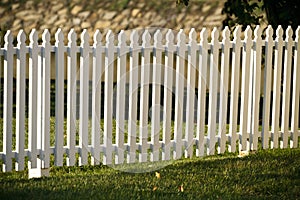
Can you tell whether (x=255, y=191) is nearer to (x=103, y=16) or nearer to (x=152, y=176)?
(x=152, y=176)

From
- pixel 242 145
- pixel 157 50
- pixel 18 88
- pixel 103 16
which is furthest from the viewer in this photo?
pixel 103 16

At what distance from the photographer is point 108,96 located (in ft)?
25.3

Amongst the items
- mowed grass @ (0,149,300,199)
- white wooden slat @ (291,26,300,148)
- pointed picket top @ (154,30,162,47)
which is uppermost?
pointed picket top @ (154,30,162,47)

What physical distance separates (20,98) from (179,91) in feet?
5.62

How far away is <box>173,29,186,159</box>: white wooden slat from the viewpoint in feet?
26.3

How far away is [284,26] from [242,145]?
11.1ft

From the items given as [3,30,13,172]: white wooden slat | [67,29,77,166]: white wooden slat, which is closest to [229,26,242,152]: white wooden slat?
[67,29,77,166]: white wooden slat

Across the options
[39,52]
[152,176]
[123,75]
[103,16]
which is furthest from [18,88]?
[103,16]

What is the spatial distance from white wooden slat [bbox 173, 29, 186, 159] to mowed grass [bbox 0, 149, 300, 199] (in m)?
0.19

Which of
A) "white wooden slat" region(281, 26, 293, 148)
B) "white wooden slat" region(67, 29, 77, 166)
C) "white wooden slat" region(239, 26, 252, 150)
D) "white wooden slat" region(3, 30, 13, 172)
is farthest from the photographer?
"white wooden slat" region(281, 26, 293, 148)

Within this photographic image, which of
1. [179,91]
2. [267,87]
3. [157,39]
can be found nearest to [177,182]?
[179,91]

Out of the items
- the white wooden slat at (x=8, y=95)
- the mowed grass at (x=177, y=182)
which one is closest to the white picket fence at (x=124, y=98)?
the white wooden slat at (x=8, y=95)

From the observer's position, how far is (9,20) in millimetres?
29547

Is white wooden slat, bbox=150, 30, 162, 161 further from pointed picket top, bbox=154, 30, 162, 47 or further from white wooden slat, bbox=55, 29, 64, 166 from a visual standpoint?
white wooden slat, bbox=55, 29, 64, 166
